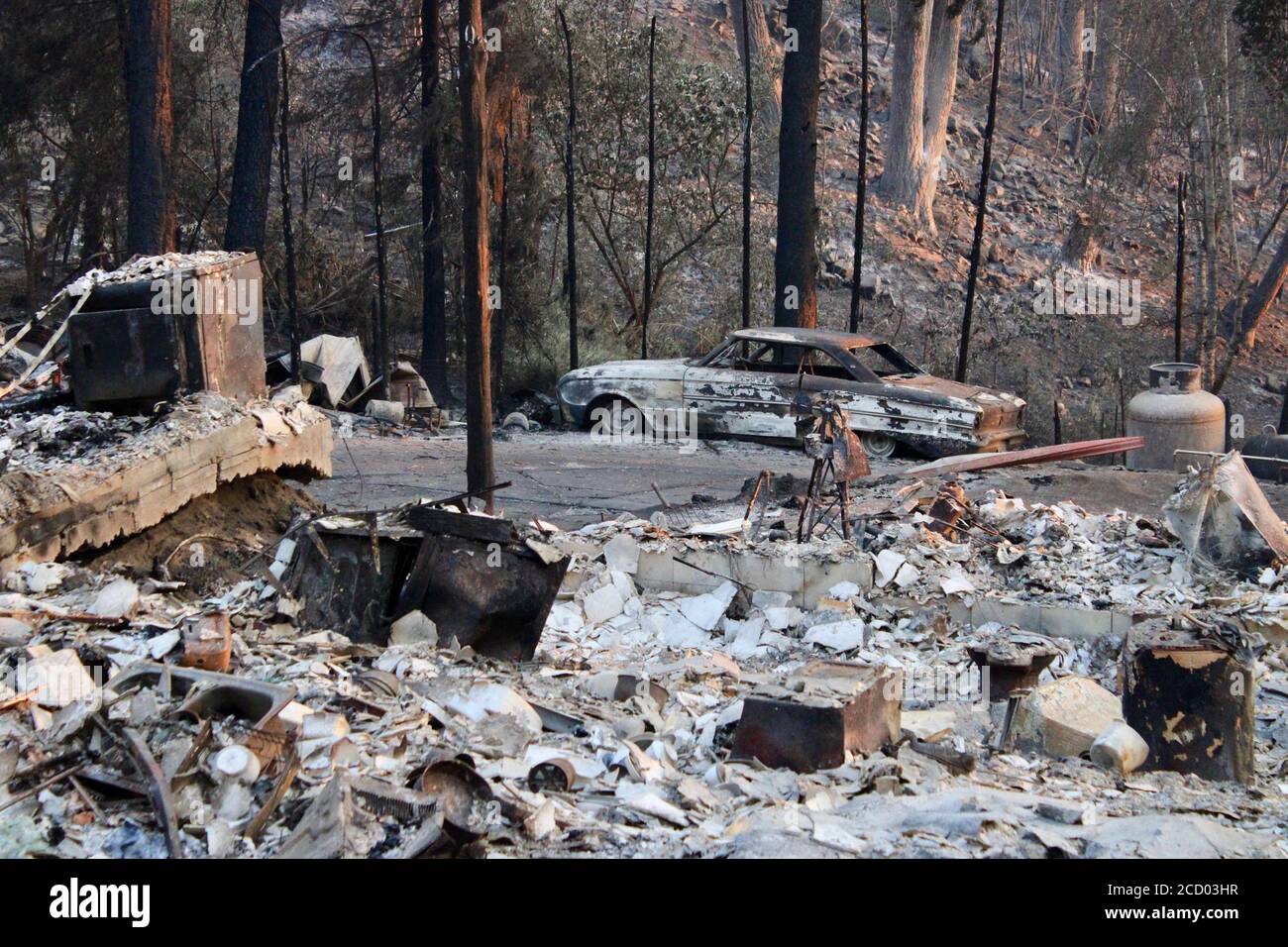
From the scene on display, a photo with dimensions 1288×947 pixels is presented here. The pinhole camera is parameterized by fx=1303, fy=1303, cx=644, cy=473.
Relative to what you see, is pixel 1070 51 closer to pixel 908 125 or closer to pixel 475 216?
pixel 908 125

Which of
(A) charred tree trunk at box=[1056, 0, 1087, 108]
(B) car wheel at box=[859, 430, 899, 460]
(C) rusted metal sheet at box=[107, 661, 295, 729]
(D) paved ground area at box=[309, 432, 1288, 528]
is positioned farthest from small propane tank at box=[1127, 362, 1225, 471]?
(A) charred tree trunk at box=[1056, 0, 1087, 108]

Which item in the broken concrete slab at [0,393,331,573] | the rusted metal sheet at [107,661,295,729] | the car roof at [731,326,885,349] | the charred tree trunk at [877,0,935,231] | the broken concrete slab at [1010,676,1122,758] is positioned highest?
the charred tree trunk at [877,0,935,231]

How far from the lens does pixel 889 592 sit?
8.54 m

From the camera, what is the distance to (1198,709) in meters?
5.93

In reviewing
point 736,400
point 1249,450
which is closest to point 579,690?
point 736,400

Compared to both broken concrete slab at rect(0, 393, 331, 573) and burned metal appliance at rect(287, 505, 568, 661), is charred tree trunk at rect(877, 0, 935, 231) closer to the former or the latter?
broken concrete slab at rect(0, 393, 331, 573)

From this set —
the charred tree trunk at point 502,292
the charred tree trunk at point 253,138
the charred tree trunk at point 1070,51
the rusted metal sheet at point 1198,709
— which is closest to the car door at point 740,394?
the charred tree trunk at point 502,292

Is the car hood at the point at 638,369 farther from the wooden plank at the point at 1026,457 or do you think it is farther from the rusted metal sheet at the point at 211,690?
the rusted metal sheet at the point at 211,690

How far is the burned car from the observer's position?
13492 mm

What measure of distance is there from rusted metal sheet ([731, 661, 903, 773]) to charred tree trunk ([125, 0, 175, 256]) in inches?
471

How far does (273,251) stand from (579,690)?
1477 cm

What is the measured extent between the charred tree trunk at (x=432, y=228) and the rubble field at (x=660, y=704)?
8.61 m

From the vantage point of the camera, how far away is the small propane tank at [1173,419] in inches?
508

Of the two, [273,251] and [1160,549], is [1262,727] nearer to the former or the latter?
[1160,549]
